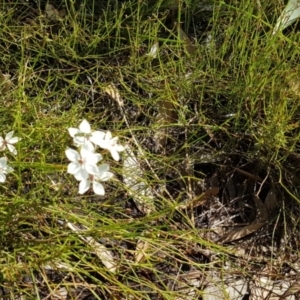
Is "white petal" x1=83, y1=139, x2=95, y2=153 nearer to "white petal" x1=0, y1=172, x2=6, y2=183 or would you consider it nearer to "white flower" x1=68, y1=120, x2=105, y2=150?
"white flower" x1=68, y1=120, x2=105, y2=150

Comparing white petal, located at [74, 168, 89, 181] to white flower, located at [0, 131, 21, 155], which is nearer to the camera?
white petal, located at [74, 168, 89, 181]

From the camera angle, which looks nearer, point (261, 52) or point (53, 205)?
point (53, 205)

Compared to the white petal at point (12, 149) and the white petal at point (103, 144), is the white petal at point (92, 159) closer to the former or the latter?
the white petal at point (103, 144)

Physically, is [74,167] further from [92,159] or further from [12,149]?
[12,149]

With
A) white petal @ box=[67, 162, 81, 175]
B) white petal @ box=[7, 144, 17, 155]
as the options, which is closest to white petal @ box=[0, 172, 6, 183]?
white petal @ box=[7, 144, 17, 155]

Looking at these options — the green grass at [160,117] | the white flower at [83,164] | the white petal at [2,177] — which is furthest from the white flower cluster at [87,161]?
the green grass at [160,117]

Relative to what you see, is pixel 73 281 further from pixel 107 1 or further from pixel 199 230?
pixel 107 1

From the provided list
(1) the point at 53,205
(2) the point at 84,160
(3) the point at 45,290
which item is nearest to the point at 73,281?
(3) the point at 45,290

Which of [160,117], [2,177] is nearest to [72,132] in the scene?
[2,177]

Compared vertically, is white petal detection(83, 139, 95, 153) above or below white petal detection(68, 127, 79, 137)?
below
